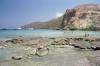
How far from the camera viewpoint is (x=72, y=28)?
17262cm

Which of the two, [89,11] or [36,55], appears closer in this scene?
[36,55]

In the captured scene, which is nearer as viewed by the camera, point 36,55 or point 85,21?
point 36,55

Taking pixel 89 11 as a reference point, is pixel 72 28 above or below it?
below

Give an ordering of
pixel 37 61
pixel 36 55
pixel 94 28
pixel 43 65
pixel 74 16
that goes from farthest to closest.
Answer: pixel 74 16 → pixel 94 28 → pixel 36 55 → pixel 37 61 → pixel 43 65

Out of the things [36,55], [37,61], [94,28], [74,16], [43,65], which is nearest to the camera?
[43,65]

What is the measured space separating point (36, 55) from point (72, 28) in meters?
147

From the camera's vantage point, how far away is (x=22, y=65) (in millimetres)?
20625

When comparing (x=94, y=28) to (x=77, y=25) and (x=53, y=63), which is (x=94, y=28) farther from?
(x=53, y=63)

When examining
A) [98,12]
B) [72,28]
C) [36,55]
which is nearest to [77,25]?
[72,28]

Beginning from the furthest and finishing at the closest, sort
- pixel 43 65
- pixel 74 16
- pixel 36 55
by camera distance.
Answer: pixel 74 16
pixel 36 55
pixel 43 65

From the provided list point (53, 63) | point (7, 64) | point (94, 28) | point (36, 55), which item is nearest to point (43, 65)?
point (53, 63)

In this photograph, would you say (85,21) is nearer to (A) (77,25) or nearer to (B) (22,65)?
(A) (77,25)

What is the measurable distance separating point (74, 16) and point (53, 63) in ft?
524

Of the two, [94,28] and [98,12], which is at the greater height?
[98,12]
